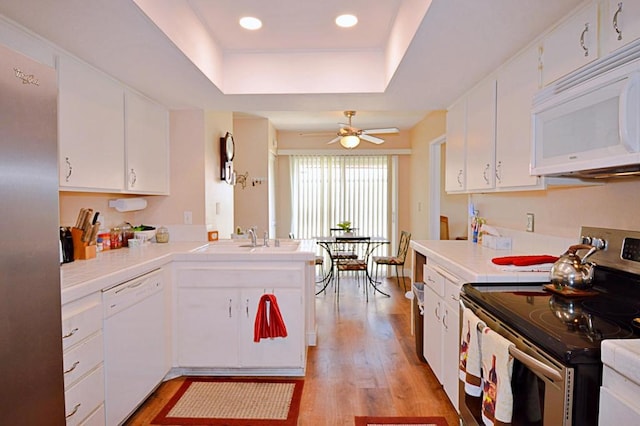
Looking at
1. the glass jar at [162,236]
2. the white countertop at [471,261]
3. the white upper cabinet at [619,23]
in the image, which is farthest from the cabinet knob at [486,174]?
the glass jar at [162,236]

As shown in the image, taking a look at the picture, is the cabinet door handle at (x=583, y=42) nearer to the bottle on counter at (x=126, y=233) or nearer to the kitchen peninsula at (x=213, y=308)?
the kitchen peninsula at (x=213, y=308)

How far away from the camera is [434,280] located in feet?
7.86

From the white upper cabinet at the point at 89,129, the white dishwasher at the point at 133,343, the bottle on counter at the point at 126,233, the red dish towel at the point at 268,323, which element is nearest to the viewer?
the white dishwasher at the point at 133,343

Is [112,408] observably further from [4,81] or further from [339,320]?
[339,320]

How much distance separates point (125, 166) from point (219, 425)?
182 cm

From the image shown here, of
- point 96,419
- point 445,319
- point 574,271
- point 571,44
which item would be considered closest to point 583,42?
point 571,44

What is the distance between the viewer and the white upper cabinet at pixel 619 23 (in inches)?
50.1

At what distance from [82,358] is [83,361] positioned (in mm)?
20

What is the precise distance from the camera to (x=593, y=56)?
1.48 metres

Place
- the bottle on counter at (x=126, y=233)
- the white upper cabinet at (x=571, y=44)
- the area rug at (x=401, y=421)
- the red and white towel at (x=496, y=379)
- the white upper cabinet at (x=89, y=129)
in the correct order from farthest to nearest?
the bottle on counter at (x=126, y=233) < the area rug at (x=401, y=421) < the white upper cabinet at (x=89, y=129) < the white upper cabinet at (x=571, y=44) < the red and white towel at (x=496, y=379)

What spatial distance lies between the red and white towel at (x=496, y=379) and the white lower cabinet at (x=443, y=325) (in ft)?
1.74

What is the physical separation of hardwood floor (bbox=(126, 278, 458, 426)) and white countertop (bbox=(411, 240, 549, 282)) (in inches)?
34.7

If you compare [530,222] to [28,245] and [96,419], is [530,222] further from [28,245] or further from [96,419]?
[96,419]

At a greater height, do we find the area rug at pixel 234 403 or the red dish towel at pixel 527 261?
the red dish towel at pixel 527 261
